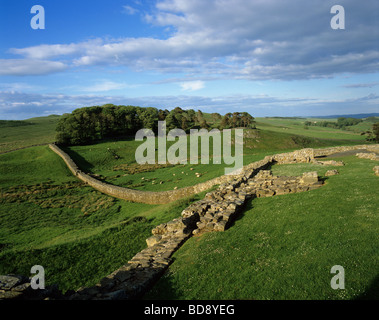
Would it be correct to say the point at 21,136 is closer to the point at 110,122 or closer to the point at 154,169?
the point at 110,122

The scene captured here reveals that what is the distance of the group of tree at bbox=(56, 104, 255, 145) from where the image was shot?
73.2 metres

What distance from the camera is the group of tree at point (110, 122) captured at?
73181 mm

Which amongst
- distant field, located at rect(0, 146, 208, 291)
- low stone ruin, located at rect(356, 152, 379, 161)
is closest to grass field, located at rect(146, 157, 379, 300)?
distant field, located at rect(0, 146, 208, 291)

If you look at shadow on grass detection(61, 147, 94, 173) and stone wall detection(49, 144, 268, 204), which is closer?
stone wall detection(49, 144, 268, 204)

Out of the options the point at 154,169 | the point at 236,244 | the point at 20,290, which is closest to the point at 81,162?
the point at 154,169

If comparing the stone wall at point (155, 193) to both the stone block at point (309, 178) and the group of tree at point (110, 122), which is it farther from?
the group of tree at point (110, 122)

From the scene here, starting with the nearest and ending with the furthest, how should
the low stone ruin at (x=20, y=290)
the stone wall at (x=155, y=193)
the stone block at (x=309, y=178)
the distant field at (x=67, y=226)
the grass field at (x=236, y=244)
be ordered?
the low stone ruin at (x=20, y=290) < the grass field at (x=236, y=244) < the distant field at (x=67, y=226) < the stone block at (x=309, y=178) < the stone wall at (x=155, y=193)

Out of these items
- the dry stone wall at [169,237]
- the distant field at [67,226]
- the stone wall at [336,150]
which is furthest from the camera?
the stone wall at [336,150]

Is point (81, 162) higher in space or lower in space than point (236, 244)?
higher

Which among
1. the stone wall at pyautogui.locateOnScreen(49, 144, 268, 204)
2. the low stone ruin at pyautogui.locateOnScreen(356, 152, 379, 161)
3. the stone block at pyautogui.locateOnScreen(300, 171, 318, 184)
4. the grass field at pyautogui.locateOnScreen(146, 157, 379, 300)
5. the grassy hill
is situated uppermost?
the grassy hill

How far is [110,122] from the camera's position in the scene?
3280 inches

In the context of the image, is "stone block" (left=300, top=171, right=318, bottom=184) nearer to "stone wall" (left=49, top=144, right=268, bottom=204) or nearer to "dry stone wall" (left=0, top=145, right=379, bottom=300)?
"dry stone wall" (left=0, top=145, right=379, bottom=300)

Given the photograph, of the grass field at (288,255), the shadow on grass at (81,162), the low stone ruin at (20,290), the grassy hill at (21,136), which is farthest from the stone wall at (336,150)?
the grassy hill at (21,136)

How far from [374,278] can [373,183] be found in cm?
1187
